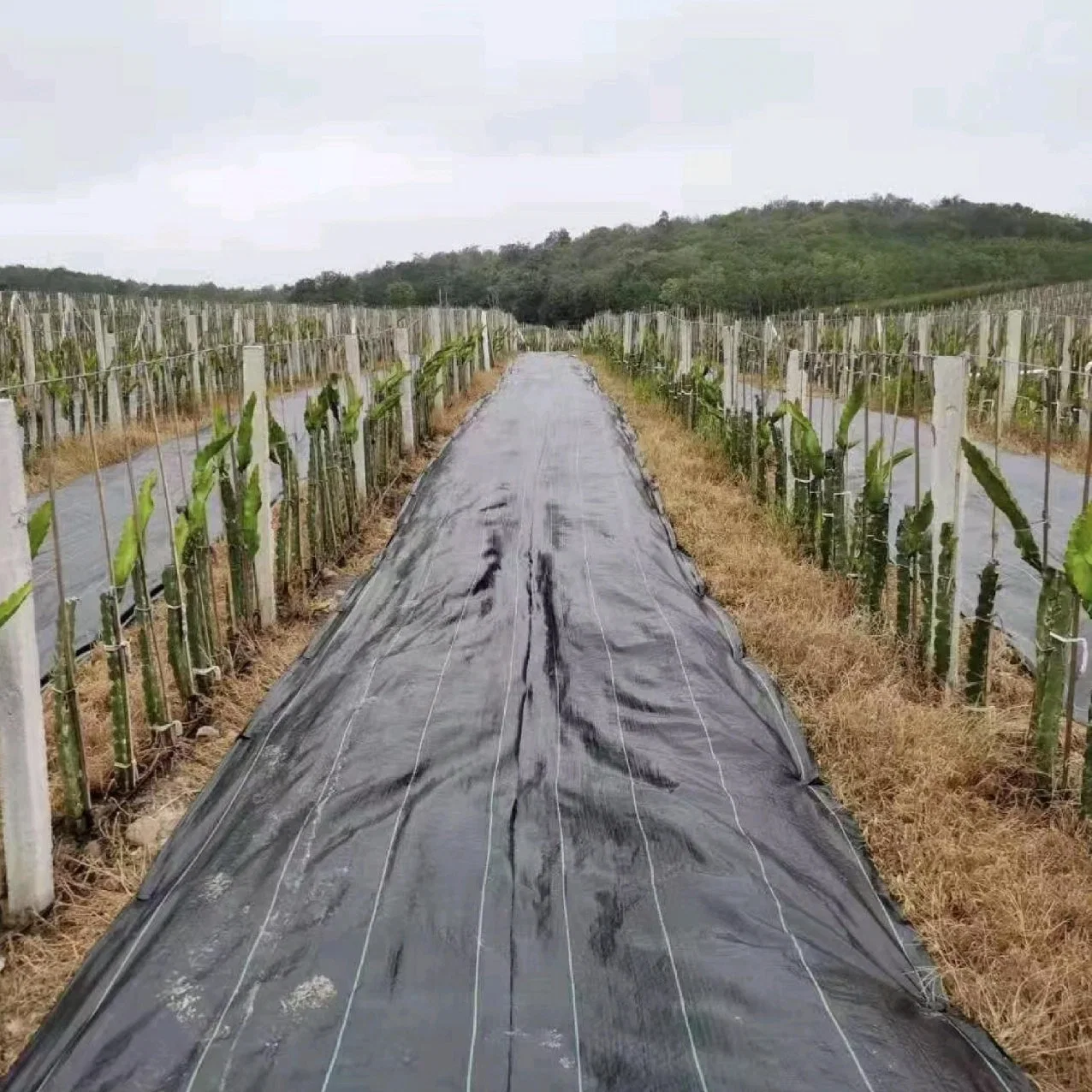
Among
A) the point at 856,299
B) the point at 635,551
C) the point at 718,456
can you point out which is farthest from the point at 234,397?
the point at 856,299

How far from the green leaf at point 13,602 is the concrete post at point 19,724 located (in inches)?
1.1

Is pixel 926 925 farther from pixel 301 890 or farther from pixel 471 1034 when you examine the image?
pixel 301 890

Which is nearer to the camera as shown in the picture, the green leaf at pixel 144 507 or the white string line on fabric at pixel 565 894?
the white string line on fabric at pixel 565 894

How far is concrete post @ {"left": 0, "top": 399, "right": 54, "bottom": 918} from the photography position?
2422 mm

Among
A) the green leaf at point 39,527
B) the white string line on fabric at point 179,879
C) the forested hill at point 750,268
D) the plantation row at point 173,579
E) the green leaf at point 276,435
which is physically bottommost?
the white string line on fabric at point 179,879

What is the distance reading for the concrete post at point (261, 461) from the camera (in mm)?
4488

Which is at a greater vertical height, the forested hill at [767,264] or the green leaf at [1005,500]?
the forested hill at [767,264]

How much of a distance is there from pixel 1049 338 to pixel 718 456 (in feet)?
29.8

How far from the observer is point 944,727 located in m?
3.37

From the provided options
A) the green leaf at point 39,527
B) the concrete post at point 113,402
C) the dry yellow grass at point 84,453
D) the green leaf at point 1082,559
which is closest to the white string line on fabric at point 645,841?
the green leaf at point 1082,559

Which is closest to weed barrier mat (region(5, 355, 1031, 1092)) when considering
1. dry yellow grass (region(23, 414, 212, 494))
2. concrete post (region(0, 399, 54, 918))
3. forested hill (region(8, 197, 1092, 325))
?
concrete post (region(0, 399, 54, 918))

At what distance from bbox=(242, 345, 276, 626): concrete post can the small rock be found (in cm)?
161

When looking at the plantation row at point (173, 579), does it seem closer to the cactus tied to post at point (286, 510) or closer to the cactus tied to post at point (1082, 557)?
the cactus tied to post at point (286, 510)

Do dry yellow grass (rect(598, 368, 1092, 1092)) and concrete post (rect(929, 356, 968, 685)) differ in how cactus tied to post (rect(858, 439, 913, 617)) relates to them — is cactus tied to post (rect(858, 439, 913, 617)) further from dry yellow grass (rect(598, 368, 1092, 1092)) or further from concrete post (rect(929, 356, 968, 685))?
concrete post (rect(929, 356, 968, 685))
